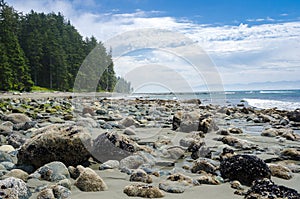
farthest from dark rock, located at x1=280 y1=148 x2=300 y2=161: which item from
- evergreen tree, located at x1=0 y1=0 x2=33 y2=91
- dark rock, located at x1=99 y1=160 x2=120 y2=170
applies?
evergreen tree, located at x1=0 y1=0 x2=33 y2=91

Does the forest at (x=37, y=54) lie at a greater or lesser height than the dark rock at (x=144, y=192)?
greater

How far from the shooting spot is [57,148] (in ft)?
15.4

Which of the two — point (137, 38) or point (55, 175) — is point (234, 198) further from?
point (137, 38)

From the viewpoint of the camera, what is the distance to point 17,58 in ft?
131

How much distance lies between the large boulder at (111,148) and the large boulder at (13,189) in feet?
6.09

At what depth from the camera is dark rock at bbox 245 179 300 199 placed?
2973mm

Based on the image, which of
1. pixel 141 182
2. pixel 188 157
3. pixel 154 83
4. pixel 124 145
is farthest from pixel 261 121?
pixel 141 182

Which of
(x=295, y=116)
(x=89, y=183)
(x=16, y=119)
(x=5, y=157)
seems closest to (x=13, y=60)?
(x=16, y=119)

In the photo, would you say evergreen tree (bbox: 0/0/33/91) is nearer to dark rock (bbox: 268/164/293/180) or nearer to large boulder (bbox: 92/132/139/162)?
large boulder (bbox: 92/132/139/162)

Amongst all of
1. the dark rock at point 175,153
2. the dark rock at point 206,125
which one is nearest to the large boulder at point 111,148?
the dark rock at point 175,153

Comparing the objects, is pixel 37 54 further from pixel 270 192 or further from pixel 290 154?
pixel 270 192

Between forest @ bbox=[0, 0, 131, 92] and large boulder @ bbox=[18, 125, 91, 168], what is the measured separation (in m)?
32.3

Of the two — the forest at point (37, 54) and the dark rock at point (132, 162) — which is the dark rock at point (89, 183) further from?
the forest at point (37, 54)

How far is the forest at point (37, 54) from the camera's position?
39.0 m
